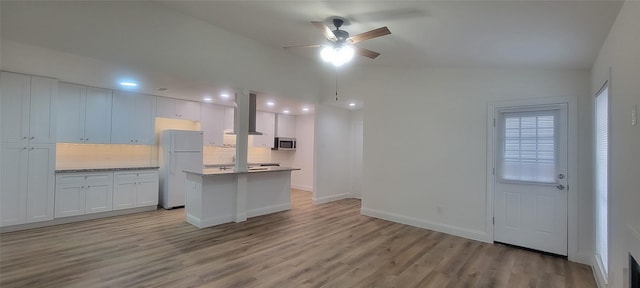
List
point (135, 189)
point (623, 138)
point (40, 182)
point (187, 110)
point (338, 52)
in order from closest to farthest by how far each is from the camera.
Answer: point (623, 138) < point (338, 52) < point (40, 182) < point (135, 189) < point (187, 110)

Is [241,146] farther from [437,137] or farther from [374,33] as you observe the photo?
[437,137]

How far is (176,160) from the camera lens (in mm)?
5609

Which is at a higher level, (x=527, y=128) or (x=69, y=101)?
(x=69, y=101)

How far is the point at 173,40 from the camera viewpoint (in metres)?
3.90

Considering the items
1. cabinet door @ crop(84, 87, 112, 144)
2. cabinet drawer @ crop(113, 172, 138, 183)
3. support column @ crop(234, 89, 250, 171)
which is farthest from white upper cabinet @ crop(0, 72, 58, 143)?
support column @ crop(234, 89, 250, 171)

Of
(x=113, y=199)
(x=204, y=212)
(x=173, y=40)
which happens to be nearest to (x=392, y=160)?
(x=204, y=212)

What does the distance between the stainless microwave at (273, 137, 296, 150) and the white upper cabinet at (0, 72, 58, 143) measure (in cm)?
461

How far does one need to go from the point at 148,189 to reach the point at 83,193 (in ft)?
3.23

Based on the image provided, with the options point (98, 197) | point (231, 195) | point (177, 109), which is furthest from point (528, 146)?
point (98, 197)

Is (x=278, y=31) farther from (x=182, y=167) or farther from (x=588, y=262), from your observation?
(x=588, y=262)

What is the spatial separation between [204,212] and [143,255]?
1.24 m

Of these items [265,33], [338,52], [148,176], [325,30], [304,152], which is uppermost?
[265,33]

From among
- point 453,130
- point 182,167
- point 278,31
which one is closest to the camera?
point 278,31

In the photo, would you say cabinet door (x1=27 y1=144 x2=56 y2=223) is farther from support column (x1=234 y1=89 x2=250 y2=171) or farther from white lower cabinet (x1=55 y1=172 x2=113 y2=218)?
support column (x1=234 y1=89 x2=250 y2=171)
